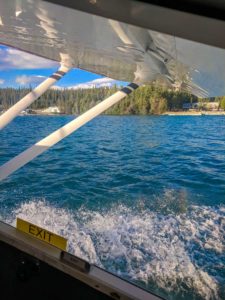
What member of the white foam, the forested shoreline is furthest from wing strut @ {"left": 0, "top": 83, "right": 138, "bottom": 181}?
the forested shoreline

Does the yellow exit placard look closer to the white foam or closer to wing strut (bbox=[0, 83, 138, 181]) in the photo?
wing strut (bbox=[0, 83, 138, 181])

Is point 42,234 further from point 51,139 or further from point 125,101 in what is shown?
point 125,101

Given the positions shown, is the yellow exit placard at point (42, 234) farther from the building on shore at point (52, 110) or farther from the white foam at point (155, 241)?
the building on shore at point (52, 110)

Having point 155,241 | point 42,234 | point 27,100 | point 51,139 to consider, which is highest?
point 27,100

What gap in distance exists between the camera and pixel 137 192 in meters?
6.80

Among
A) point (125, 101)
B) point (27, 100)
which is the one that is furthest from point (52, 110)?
point (27, 100)

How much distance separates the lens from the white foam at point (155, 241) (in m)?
3.73

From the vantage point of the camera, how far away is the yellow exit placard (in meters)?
0.92

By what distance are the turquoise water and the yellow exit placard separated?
9.24 feet

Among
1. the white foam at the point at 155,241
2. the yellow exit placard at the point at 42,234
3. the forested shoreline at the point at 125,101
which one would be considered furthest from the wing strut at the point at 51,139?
the forested shoreline at the point at 125,101

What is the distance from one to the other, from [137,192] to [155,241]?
209cm

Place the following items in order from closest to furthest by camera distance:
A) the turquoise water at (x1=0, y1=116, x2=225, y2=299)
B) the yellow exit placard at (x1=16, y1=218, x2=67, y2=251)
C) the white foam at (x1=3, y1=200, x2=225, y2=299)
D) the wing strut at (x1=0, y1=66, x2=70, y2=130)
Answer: the yellow exit placard at (x1=16, y1=218, x2=67, y2=251)
the wing strut at (x1=0, y1=66, x2=70, y2=130)
the white foam at (x1=3, y1=200, x2=225, y2=299)
the turquoise water at (x1=0, y1=116, x2=225, y2=299)

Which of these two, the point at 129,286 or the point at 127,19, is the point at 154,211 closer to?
the point at 129,286

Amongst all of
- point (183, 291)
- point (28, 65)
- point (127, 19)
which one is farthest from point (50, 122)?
point (127, 19)
